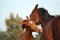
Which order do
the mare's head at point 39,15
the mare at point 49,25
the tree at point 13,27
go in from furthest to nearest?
the tree at point 13,27, the mare's head at point 39,15, the mare at point 49,25

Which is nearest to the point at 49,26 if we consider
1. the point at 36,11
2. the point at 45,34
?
the point at 45,34

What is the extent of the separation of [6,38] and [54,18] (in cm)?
1427

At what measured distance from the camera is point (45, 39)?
152cm

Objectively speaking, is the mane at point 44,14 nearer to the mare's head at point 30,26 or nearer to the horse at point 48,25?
the horse at point 48,25

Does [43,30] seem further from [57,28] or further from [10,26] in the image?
[10,26]

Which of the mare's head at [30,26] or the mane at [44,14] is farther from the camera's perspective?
the mare's head at [30,26]

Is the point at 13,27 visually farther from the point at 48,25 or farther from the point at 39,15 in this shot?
the point at 48,25

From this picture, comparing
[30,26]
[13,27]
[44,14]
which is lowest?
[13,27]

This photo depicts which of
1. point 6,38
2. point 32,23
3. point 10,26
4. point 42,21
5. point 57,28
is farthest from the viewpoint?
point 10,26

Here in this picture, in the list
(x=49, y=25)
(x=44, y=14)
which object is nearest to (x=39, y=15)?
(x=44, y=14)

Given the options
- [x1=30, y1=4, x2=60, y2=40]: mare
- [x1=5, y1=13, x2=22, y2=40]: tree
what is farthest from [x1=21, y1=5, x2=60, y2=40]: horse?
[x1=5, y1=13, x2=22, y2=40]: tree

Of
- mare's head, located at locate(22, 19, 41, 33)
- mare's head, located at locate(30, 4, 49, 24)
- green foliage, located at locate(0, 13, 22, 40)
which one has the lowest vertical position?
green foliage, located at locate(0, 13, 22, 40)

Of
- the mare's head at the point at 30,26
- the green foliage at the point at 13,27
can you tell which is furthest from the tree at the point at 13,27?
the mare's head at the point at 30,26

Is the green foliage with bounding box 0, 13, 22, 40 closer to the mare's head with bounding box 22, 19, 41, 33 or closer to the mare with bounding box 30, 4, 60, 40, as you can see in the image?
the mare's head with bounding box 22, 19, 41, 33
